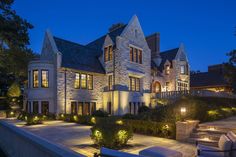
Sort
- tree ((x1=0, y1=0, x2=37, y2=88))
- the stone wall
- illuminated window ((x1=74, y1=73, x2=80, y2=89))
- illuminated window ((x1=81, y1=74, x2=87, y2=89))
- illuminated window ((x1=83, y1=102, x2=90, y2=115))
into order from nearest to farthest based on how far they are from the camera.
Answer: tree ((x1=0, y1=0, x2=37, y2=88)), the stone wall, illuminated window ((x1=74, y1=73, x2=80, y2=89)), illuminated window ((x1=83, y1=102, x2=90, y2=115)), illuminated window ((x1=81, y1=74, x2=87, y2=89))

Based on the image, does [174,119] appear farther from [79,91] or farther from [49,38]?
[49,38]

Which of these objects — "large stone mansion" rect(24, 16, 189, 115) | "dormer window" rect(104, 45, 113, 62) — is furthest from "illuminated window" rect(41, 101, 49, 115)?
"dormer window" rect(104, 45, 113, 62)

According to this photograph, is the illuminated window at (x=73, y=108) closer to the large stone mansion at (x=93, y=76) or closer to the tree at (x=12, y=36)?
the large stone mansion at (x=93, y=76)

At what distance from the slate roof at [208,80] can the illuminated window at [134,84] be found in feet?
62.6

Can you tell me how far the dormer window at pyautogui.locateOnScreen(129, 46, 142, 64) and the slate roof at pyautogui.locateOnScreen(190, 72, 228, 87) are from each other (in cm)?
1912

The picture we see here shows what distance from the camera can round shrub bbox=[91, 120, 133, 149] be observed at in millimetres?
8844

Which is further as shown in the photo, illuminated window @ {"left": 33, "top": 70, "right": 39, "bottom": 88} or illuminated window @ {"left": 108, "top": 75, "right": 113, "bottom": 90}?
illuminated window @ {"left": 108, "top": 75, "right": 113, "bottom": 90}

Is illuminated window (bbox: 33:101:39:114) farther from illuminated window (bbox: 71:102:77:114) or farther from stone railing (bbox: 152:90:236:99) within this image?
stone railing (bbox: 152:90:236:99)

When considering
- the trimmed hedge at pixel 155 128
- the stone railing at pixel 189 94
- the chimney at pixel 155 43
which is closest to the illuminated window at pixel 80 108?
the stone railing at pixel 189 94

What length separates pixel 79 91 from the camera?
23.8 m

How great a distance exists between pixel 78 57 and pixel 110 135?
17.7 metres

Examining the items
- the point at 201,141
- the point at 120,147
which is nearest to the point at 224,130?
the point at 201,141

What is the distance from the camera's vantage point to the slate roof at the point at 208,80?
38.5m

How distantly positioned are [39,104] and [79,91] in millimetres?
4678
